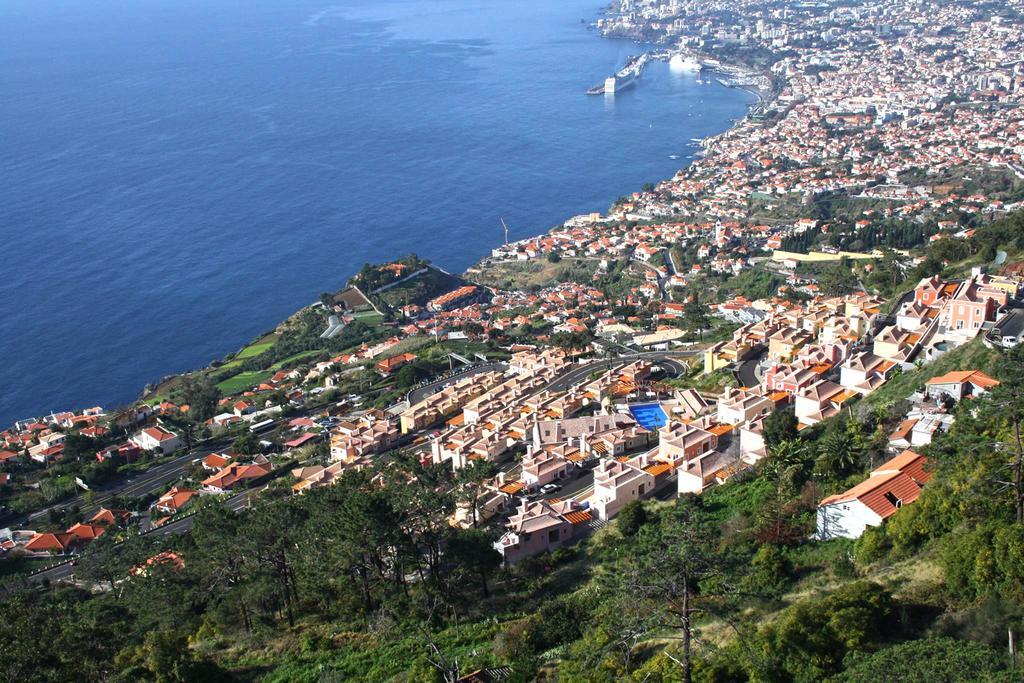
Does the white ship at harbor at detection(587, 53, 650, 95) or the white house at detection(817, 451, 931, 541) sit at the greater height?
the white house at detection(817, 451, 931, 541)

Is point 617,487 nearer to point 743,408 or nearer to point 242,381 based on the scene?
point 743,408

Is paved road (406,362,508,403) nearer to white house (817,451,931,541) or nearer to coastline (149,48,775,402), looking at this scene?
coastline (149,48,775,402)

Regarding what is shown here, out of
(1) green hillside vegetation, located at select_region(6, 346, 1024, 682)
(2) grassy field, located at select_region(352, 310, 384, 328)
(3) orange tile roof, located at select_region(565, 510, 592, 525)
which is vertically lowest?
(2) grassy field, located at select_region(352, 310, 384, 328)

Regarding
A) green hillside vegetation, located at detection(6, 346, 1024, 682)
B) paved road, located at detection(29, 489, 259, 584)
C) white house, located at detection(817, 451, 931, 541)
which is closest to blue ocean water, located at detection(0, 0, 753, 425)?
paved road, located at detection(29, 489, 259, 584)

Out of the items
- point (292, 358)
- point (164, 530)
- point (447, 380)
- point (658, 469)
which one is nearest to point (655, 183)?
point (292, 358)

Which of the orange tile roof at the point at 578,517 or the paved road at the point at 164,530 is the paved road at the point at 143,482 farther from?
the orange tile roof at the point at 578,517

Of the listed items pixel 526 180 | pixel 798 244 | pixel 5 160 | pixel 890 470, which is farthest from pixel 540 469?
pixel 5 160

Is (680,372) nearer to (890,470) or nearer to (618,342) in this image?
(618,342)
